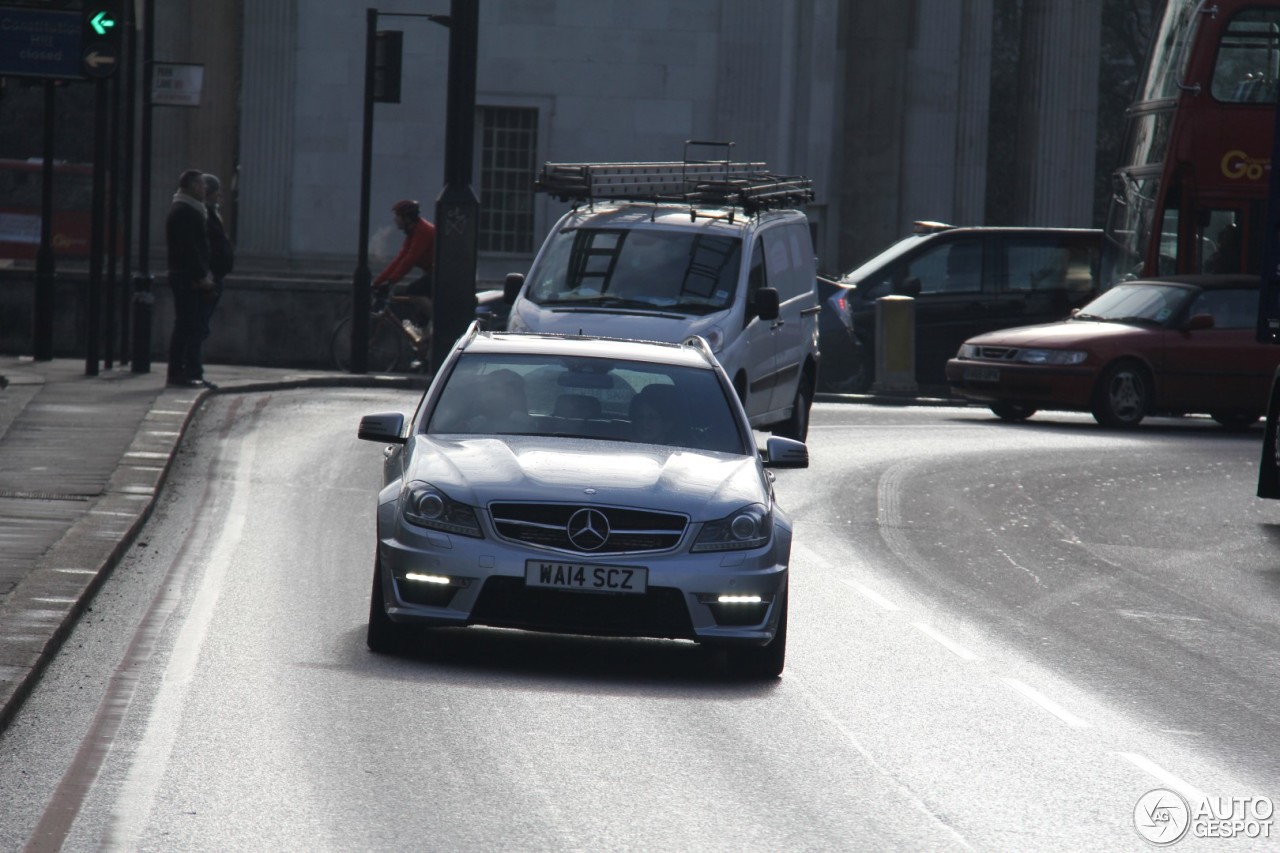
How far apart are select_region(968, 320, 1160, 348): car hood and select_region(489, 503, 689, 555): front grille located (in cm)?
1535

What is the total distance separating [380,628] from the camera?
944 cm

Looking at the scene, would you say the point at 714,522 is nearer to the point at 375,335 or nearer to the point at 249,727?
the point at 249,727

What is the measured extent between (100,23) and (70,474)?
7781 mm

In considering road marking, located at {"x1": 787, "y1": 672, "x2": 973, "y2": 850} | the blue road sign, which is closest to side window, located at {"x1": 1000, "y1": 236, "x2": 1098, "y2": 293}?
the blue road sign

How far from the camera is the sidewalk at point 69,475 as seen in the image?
948cm

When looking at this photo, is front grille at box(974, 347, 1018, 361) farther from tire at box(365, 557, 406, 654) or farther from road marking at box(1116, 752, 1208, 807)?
road marking at box(1116, 752, 1208, 807)

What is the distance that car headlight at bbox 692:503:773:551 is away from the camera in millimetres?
9133

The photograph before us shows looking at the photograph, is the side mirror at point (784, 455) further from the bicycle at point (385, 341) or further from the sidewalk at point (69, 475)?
the bicycle at point (385, 341)

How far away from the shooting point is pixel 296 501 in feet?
48.7

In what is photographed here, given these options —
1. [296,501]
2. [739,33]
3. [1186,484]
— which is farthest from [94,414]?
[739,33]

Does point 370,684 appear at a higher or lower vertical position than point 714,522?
lower

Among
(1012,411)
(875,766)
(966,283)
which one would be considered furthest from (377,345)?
(875,766)

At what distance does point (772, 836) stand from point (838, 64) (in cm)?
3884

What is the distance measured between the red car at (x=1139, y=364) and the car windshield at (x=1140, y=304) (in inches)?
0.9
